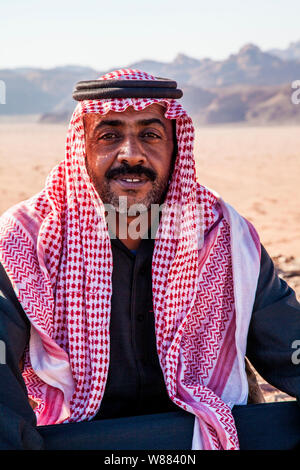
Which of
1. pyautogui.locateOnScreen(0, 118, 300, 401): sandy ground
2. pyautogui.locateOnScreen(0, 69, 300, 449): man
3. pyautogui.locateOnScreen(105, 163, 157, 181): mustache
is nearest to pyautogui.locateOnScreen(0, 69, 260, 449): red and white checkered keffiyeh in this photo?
pyautogui.locateOnScreen(0, 69, 300, 449): man

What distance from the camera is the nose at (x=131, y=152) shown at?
2.78 meters

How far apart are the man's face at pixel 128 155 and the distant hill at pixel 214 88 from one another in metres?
49.5

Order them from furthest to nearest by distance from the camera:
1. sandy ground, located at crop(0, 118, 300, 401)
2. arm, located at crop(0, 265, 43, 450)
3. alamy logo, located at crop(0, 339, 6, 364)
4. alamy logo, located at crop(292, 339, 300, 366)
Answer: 1. sandy ground, located at crop(0, 118, 300, 401)
2. alamy logo, located at crop(292, 339, 300, 366)
3. alamy logo, located at crop(0, 339, 6, 364)
4. arm, located at crop(0, 265, 43, 450)

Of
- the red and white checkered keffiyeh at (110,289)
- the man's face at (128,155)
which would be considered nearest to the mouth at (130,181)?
the man's face at (128,155)

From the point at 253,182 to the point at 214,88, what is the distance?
5719cm

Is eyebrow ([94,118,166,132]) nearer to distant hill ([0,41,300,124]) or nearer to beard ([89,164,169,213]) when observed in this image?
beard ([89,164,169,213])

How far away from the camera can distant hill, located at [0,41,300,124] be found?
5594cm

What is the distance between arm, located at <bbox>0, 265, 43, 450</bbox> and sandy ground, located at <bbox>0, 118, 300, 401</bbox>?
7.09ft

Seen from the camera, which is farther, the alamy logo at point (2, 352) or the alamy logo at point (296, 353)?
the alamy logo at point (296, 353)

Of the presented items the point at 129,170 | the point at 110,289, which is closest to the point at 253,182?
the point at 129,170

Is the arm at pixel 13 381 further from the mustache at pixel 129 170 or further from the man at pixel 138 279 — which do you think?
the mustache at pixel 129 170

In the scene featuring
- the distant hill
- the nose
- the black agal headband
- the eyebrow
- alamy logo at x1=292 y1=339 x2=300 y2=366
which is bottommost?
alamy logo at x1=292 y1=339 x2=300 y2=366

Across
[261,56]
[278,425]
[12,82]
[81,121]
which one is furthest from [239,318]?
[261,56]

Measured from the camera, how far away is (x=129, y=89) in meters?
2.82
